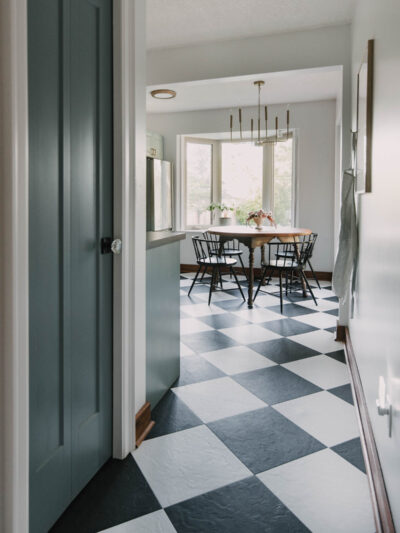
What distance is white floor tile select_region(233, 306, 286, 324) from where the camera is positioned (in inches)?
166

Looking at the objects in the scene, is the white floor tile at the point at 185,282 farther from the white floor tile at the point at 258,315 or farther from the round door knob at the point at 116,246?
the round door knob at the point at 116,246

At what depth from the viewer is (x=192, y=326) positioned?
3.92m

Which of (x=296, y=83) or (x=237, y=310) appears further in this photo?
(x=296, y=83)

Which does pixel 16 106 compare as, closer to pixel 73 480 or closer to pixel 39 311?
pixel 39 311

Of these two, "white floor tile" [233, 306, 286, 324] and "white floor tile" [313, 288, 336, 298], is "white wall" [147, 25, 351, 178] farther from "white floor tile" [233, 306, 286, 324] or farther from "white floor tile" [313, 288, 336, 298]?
"white floor tile" [313, 288, 336, 298]

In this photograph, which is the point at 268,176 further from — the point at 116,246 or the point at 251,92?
the point at 116,246

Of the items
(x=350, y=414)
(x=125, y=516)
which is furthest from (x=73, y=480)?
(x=350, y=414)

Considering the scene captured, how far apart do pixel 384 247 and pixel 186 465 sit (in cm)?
116

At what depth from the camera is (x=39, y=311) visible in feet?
4.25

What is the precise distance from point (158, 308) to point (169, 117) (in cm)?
536

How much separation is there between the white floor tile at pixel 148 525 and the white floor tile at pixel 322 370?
1.42 meters

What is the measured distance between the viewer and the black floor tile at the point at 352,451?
70.9 inches

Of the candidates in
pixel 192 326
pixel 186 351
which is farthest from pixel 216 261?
pixel 186 351

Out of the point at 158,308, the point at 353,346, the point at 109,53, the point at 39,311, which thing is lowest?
the point at 353,346
